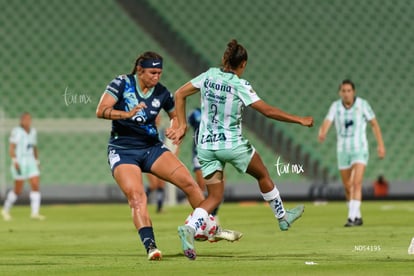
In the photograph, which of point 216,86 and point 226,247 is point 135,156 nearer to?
point 216,86

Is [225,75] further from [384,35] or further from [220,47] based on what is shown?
[384,35]

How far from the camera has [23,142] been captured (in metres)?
22.2

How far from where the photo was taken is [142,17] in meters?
30.0

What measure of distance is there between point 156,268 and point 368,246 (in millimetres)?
3416

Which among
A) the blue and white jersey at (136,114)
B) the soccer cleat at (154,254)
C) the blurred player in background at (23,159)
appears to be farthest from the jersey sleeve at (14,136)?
the soccer cleat at (154,254)

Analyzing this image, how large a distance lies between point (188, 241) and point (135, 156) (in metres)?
1.17

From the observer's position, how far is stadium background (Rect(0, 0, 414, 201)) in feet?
89.1

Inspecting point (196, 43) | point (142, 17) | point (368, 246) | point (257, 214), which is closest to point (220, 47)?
point (196, 43)

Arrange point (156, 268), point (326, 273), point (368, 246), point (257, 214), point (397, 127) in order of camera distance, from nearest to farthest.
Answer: point (326, 273), point (156, 268), point (368, 246), point (257, 214), point (397, 127)

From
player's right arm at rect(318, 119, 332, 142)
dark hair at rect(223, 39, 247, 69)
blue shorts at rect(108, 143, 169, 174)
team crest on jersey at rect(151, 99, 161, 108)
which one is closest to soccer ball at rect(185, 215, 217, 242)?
blue shorts at rect(108, 143, 169, 174)

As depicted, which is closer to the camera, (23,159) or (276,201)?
(276,201)

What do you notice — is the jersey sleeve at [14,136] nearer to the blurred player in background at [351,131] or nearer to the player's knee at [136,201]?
the blurred player in background at [351,131]

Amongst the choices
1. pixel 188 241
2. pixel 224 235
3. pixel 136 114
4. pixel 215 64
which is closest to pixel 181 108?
pixel 136 114

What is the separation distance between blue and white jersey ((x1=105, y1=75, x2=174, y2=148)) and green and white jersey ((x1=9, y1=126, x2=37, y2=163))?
11.1 metres
